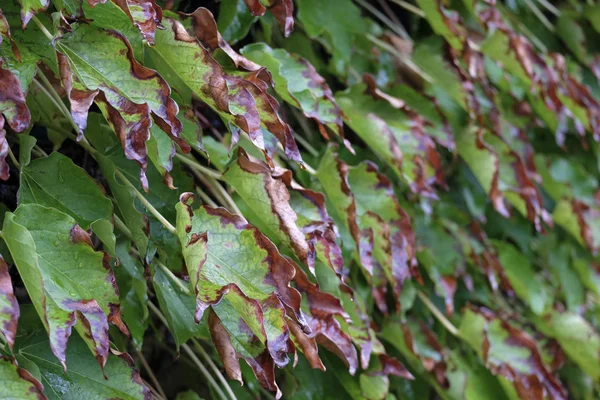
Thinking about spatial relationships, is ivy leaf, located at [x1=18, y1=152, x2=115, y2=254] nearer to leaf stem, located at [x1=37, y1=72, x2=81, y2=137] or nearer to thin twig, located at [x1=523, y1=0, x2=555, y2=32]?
leaf stem, located at [x1=37, y1=72, x2=81, y2=137]

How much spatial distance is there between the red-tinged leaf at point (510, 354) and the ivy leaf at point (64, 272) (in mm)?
674

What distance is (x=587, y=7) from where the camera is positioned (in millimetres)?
1517

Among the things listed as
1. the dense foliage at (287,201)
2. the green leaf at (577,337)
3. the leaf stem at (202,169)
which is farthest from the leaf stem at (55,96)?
the green leaf at (577,337)

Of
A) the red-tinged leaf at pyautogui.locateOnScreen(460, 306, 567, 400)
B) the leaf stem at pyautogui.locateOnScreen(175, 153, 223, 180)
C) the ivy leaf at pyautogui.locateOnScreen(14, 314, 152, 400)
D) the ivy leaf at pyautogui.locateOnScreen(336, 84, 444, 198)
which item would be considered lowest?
the red-tinged leaf at pyautogui.locateOnScreen(460, 306, 567, 400)

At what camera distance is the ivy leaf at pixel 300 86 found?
0.76 meters

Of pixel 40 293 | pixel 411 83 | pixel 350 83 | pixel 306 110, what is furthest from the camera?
pixel 411 83

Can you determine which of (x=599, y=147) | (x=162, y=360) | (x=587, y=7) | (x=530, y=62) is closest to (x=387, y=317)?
(x=162, y=360)

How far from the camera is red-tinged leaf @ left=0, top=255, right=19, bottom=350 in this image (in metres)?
0.45

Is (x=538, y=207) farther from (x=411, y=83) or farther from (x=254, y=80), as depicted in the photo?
(x=254, y=80)

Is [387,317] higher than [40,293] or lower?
lower

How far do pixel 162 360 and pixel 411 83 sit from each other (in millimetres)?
635

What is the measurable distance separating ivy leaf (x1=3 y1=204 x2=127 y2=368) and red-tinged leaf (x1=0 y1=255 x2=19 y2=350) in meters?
0.02

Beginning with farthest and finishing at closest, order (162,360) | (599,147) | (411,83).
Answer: (599,147), (411,83), (162,360)

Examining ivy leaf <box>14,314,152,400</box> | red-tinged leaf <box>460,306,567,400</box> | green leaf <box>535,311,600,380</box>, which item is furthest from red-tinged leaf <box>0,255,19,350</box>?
green leaf <box>535,311,600,380</box>
